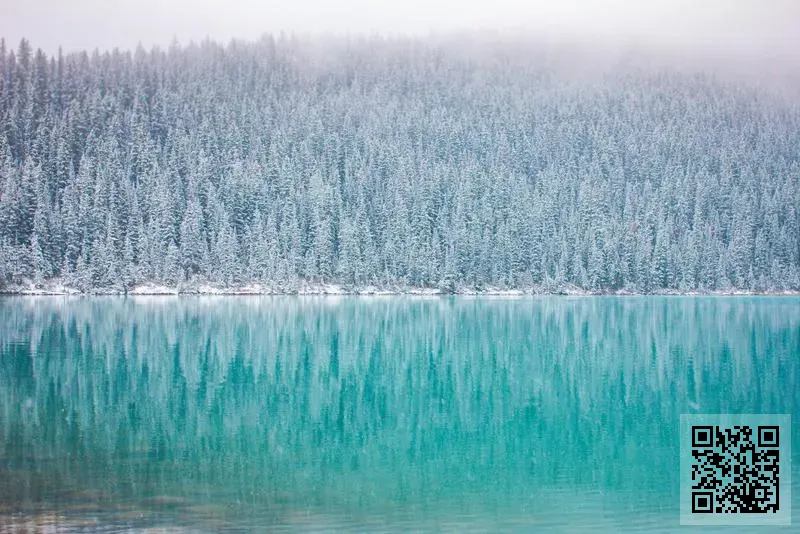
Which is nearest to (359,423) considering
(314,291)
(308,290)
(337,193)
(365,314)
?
(365,314)

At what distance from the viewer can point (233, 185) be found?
5418 inches

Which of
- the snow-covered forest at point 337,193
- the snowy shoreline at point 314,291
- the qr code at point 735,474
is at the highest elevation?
the snow-covered forest at point 337,193

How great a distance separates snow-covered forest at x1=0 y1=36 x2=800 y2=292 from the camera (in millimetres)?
118625

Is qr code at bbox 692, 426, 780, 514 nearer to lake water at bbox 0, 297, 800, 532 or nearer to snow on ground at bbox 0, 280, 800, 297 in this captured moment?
lake water at bbox 0, 297, 800, 532

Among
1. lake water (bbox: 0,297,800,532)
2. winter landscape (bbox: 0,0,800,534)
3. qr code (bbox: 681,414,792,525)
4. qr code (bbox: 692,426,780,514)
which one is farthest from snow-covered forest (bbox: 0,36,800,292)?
qr code (bbox: 692,426,780,514)

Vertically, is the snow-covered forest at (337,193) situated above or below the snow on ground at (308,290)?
above

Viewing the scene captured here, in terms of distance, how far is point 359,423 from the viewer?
29.5 metres

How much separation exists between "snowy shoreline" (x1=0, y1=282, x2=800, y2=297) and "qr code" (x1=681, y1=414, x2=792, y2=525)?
3586 inches

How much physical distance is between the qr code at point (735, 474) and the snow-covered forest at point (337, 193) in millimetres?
92637

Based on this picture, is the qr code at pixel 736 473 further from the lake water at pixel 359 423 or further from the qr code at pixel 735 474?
the lake water at pixel 359 423

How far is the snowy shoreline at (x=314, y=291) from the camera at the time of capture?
107 meters

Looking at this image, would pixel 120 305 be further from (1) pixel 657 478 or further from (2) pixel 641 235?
(2) pixel 641 235

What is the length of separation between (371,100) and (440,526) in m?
186

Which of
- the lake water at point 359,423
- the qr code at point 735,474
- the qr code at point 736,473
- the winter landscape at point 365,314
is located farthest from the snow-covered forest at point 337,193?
the qr code at point 736,473
